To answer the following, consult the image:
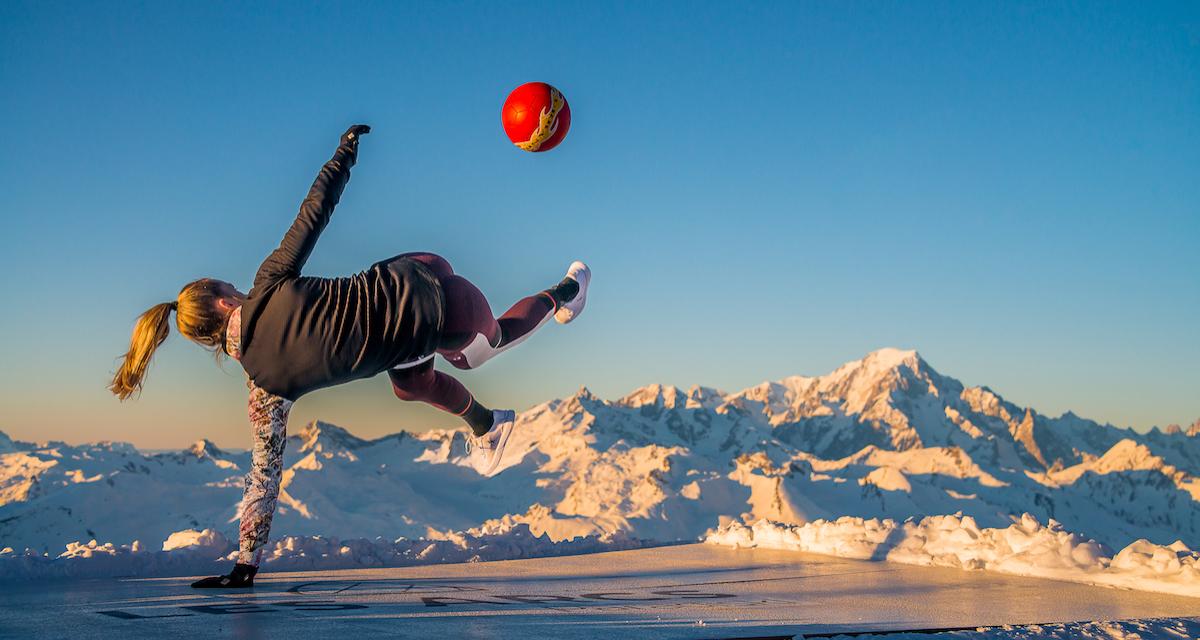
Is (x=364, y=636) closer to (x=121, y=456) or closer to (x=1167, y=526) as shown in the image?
(x=121, y=456)

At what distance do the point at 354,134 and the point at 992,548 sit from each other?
21.6 ft

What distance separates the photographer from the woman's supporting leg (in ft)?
17.6

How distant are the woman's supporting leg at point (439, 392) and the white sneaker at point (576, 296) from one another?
748 mm

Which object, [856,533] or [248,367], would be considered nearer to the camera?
[248,367]

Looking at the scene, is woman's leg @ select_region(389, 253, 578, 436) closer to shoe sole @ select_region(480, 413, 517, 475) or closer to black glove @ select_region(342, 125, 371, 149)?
shoe sole @ select_region(480, 413, 517, 475)

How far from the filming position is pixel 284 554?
7.74 meters

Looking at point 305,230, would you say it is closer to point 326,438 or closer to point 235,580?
point 235,580

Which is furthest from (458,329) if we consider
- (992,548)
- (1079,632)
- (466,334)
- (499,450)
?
(992,548)

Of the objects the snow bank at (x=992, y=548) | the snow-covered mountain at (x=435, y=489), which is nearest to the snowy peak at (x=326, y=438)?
the snow-covered mountain at (x=435, y=489)

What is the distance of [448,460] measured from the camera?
113500 millimetres

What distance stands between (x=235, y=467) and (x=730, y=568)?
10344cm

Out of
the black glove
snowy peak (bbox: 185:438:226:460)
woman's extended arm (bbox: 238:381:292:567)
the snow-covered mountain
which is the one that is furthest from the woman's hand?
snowy peak (bbox: 185:438:226:460)

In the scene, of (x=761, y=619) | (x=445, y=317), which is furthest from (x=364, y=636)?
(x=761, y=619)

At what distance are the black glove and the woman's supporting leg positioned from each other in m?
1.24
